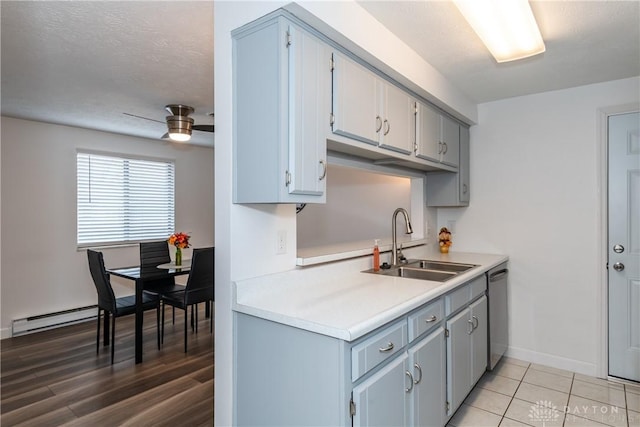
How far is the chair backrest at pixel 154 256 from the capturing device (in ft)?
12.7

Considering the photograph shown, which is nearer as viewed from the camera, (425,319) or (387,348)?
(387,348)

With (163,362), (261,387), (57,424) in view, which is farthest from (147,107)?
(261,387)

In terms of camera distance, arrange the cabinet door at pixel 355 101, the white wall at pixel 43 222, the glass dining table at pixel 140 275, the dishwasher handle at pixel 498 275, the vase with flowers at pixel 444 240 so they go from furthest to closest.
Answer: the white wall at pixel 43 222, the vase with flowers at pixel 444 240, the glass dining table at pixel 140 275, the dishwasher handle at pixel 498 275, the cabinet door at pixel 355 101

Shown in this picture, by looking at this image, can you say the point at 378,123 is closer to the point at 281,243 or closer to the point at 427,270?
the point at 281,243

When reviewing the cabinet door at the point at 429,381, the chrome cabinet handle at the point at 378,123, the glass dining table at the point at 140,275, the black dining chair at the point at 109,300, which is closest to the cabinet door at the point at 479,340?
the cabinet door at the point at 429,381

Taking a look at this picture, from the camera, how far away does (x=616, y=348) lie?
2.72m

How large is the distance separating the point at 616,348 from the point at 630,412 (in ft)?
1.89

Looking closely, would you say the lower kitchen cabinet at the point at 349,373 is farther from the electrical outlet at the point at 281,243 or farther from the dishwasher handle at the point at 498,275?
the dishwasher handle at the point at 498,275

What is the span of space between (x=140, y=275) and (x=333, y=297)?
7.61 feet

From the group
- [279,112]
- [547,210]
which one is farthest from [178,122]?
[547,210]

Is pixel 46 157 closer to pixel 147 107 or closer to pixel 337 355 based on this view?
pixel 147 107

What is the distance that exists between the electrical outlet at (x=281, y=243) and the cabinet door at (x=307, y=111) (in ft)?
1.09

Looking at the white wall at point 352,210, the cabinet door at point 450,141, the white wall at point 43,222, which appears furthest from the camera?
the white wall at point 352,210

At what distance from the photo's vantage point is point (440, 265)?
278cm
